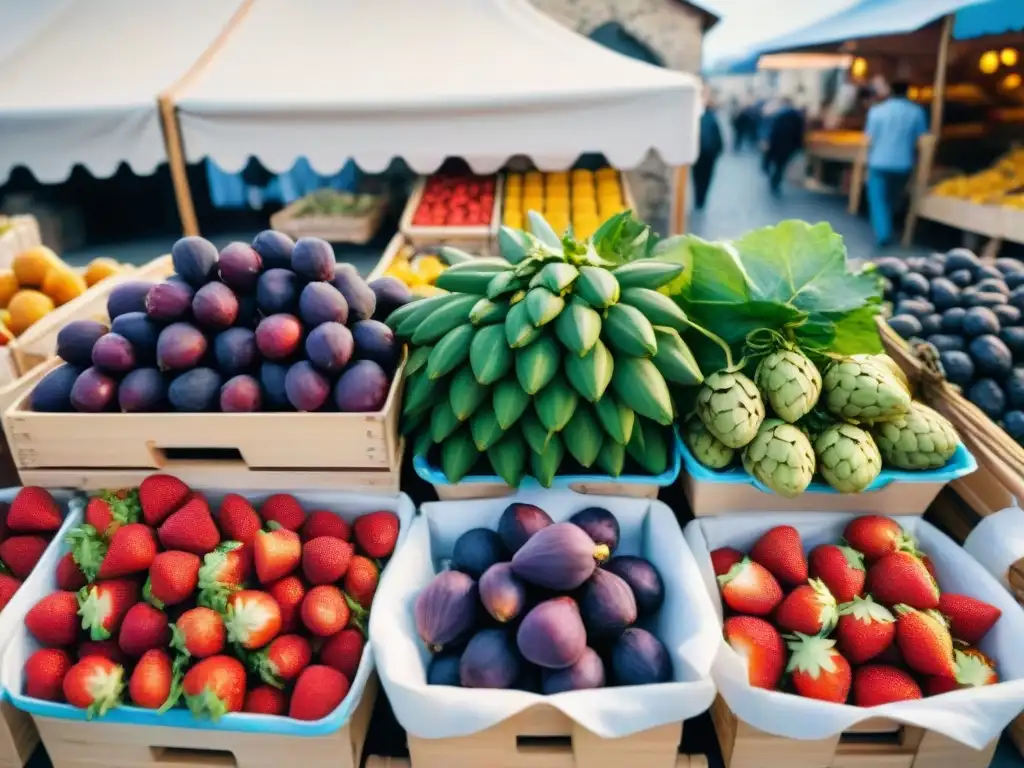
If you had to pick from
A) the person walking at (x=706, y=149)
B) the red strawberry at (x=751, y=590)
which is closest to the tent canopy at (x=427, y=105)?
the red strawberry at (x=751, y=590)

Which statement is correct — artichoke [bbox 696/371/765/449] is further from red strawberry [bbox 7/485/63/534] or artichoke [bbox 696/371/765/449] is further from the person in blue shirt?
the person in blue shirt

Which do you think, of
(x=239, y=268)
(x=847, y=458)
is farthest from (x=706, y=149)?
(x=239, y=268)

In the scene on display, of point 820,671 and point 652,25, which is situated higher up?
point 652,25

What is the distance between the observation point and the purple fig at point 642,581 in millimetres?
1350

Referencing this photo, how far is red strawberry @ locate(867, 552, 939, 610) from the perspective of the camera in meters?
1.37

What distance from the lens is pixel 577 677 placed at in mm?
1186

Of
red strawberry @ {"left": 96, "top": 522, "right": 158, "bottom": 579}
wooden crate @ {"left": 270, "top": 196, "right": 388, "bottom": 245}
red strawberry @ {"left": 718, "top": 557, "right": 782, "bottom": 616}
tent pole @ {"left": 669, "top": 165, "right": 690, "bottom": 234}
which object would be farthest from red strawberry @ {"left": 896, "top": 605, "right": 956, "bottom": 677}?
wooden crate @ {"left": 270, "top": 196, "right": 388, "bottom": 245}

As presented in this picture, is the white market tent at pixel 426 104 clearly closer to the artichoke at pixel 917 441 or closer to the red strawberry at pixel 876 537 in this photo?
the artichoke at pixel 917 441

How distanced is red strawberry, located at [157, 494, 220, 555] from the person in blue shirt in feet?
22.4

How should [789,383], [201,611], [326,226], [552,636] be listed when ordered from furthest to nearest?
[326,226], [789,383], [201,611], [552,636]

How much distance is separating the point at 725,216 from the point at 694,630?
24.3ft

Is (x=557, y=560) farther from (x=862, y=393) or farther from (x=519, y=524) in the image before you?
(x=862, y=393)

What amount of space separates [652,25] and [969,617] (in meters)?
6.80

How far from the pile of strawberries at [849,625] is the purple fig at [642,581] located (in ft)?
0.44
